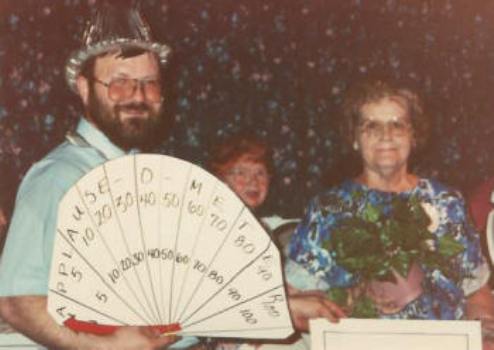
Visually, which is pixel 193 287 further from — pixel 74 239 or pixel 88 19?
pixel 88 19

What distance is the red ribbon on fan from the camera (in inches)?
57.1

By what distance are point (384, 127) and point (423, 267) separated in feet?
0.76

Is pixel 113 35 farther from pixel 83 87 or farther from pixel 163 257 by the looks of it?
pixel 163 257

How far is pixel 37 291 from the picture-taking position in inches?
57.7

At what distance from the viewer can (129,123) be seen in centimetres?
147

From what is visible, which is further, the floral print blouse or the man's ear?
the man's ear

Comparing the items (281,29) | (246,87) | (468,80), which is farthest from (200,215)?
(468,80)

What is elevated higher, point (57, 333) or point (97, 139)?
point (97, 139)

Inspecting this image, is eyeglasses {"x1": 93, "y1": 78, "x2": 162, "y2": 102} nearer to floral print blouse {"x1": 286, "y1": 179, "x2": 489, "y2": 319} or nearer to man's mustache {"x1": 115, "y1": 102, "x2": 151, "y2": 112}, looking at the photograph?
man's mustache {"x1": 115, "y1": 102, "x2": 151, "y2": 112}

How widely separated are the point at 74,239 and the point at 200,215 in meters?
0.22

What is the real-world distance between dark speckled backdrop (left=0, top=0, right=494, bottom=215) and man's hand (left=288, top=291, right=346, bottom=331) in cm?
14

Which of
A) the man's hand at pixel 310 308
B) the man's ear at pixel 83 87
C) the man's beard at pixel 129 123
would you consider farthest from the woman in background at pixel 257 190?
the man's ear at pixel 83 87

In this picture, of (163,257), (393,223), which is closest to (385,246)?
(393,223)

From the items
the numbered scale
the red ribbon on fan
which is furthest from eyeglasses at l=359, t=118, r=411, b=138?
the red ribbon on fan
